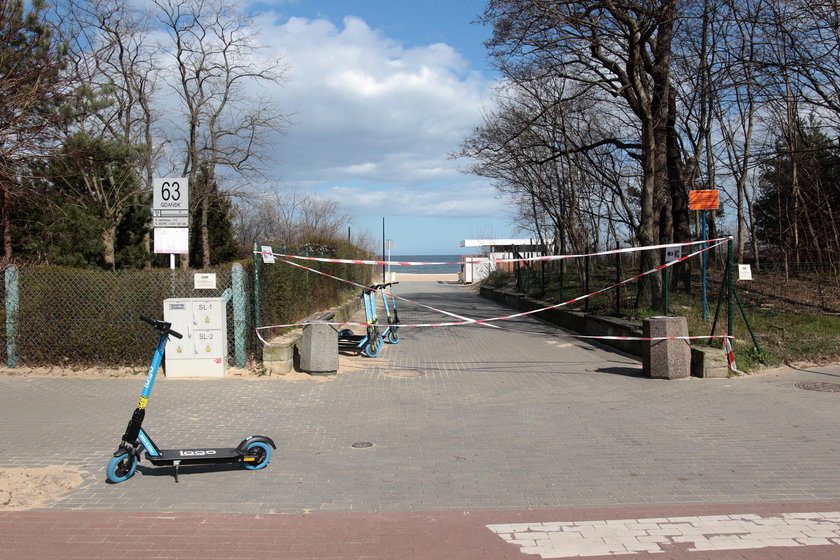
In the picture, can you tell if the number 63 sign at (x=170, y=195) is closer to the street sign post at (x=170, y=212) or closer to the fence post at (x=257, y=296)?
the street sign post at (x=170, y=212)

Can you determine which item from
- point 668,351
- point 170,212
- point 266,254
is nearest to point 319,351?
point 266,254

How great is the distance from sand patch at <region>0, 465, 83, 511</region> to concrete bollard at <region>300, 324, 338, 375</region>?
4318 mm

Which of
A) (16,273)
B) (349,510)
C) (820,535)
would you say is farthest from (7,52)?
(820,535)

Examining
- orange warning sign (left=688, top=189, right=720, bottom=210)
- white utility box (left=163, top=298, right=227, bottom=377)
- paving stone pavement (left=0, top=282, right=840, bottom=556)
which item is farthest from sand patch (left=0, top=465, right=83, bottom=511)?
orange warning sign (left=688, top=189, right=720, bottom=210)

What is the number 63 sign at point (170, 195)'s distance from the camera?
983 cm

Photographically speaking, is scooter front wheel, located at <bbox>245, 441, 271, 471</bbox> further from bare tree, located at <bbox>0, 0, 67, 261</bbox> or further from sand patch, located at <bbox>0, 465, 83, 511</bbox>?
bare tree, located at <bbox>0, 0, 67, 261</bbox>

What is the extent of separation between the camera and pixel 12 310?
31.1 feet

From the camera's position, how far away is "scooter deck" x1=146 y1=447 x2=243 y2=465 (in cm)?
527

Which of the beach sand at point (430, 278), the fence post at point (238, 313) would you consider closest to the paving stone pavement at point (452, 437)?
the fence post at point (238, 313)

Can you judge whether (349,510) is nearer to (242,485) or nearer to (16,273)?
(242,485)

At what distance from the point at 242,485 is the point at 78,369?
18.3 feet

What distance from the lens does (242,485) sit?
17.3 feet

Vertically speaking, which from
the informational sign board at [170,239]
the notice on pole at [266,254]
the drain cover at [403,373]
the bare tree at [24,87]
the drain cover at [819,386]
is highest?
the bare tree at [24,87]

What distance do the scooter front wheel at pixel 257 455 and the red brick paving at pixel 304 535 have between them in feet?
2.85
